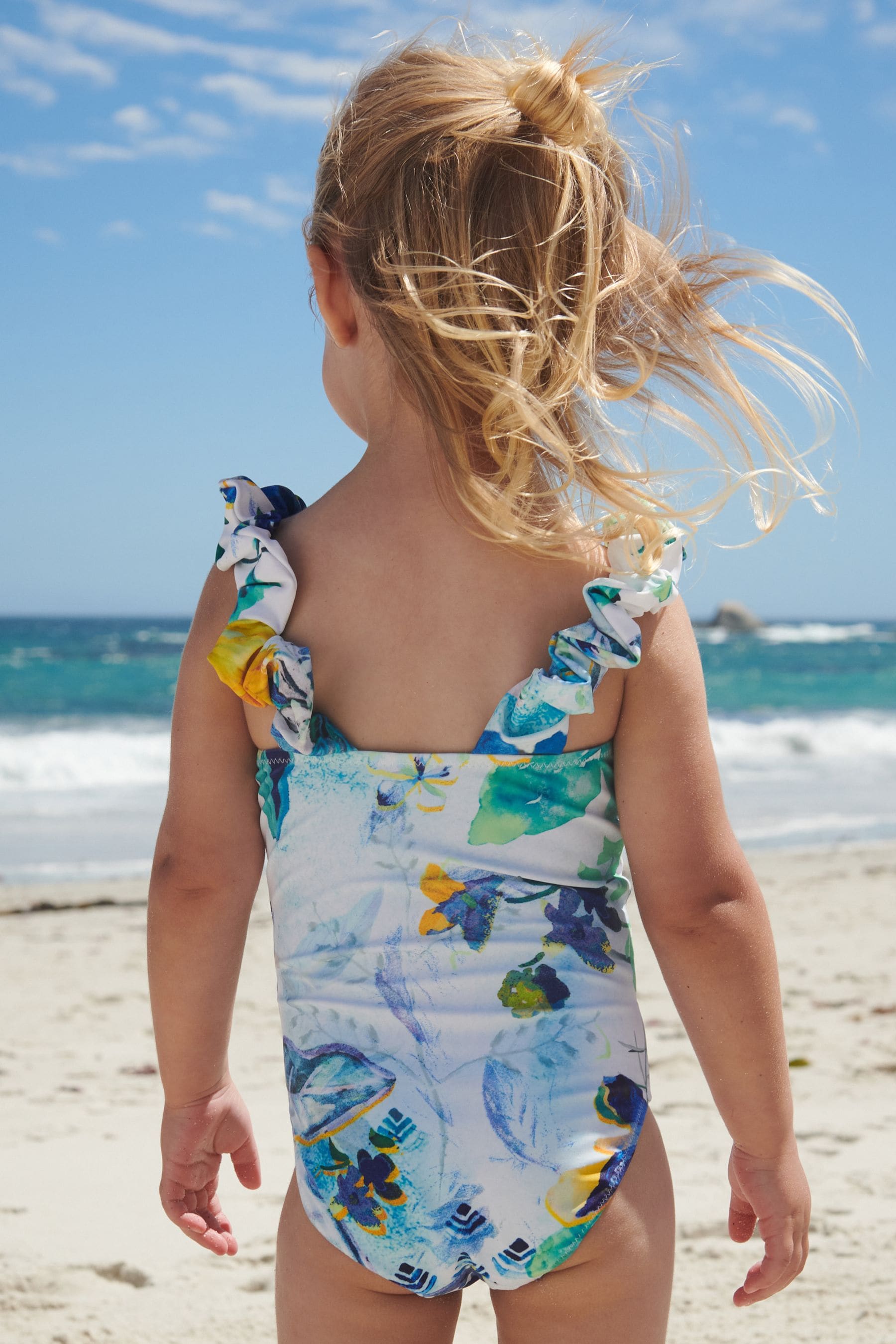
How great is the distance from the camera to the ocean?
8.52 metres

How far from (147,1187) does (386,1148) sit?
6.14ft

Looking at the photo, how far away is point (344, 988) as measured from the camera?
1233 millimetres

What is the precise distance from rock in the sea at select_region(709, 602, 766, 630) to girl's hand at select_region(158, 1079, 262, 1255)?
4801cm

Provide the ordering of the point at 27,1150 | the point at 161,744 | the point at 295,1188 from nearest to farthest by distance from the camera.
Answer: the point at 295,1188 → the point at 27,1150 → the point at 161,744

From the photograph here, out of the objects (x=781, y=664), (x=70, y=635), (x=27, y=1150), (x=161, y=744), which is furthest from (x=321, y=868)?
(x=70, y=635)

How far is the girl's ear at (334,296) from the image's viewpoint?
1347 millimetres

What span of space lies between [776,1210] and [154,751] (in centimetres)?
1310

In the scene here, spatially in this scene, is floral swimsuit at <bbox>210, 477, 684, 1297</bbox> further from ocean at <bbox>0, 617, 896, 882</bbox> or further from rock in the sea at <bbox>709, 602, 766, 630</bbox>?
rock in the sea at <bbox>709, 602, 766, 630</bbox>

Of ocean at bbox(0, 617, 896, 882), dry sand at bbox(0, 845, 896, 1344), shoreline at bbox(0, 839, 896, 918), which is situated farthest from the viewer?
ocean at bbox(0, 617, 896, 882)

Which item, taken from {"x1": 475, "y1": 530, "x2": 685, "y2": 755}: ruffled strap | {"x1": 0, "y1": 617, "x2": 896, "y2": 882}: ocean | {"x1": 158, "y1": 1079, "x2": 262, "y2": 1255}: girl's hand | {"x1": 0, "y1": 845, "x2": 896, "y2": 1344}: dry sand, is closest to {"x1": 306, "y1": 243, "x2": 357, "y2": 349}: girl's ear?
{"x1": 475, "y1": 530, "x2": 685, "y2": 755}: ruffled strap

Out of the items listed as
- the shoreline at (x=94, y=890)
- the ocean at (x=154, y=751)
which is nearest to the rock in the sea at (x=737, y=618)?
the ocean at (x=154, y=751)

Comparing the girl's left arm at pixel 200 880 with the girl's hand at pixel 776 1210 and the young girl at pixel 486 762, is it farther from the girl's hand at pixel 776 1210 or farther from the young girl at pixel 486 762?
the girl's hand at pixel 776 1210

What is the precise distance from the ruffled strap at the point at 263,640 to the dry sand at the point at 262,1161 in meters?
1.52

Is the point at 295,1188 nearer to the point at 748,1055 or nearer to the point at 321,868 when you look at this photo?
A: the point at 321,868
